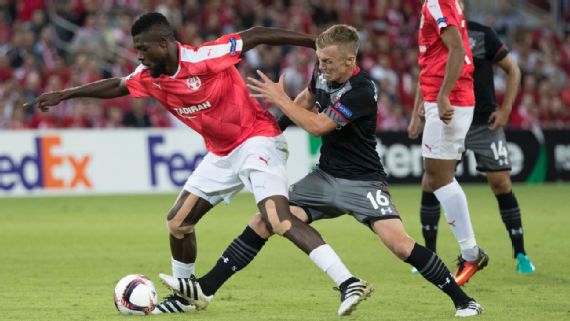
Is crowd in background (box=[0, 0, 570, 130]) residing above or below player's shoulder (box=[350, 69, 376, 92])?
below

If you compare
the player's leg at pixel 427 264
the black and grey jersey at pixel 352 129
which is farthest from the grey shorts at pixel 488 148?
the player's leg at pixel 427 264

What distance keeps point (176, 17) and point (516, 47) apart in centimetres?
711

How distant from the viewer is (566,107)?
2055cm

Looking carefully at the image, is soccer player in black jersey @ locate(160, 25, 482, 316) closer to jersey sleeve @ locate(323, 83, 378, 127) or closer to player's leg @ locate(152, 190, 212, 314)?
jersey sleeve @ locate(323, 83, 378, 127)

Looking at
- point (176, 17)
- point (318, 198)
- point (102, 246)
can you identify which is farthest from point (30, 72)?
point (318, 198)

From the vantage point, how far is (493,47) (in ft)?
29.9

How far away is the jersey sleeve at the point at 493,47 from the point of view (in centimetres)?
908

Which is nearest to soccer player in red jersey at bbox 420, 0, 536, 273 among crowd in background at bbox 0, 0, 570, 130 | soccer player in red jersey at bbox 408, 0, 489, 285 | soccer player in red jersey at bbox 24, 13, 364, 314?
soccer player in red jersey at bbox 408, 0, 489, 285

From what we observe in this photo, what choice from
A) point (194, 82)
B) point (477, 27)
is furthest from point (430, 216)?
point (194, 82)

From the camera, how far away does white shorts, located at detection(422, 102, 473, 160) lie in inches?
328

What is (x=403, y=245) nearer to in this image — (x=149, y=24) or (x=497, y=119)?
(x=149, y=24)

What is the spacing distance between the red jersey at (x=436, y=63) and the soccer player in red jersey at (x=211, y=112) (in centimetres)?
139

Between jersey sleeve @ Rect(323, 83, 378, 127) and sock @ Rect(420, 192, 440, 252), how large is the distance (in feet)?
7.87

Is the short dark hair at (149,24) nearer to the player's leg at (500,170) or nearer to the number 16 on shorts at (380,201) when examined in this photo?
the number 16 on shorts at (380,201)
